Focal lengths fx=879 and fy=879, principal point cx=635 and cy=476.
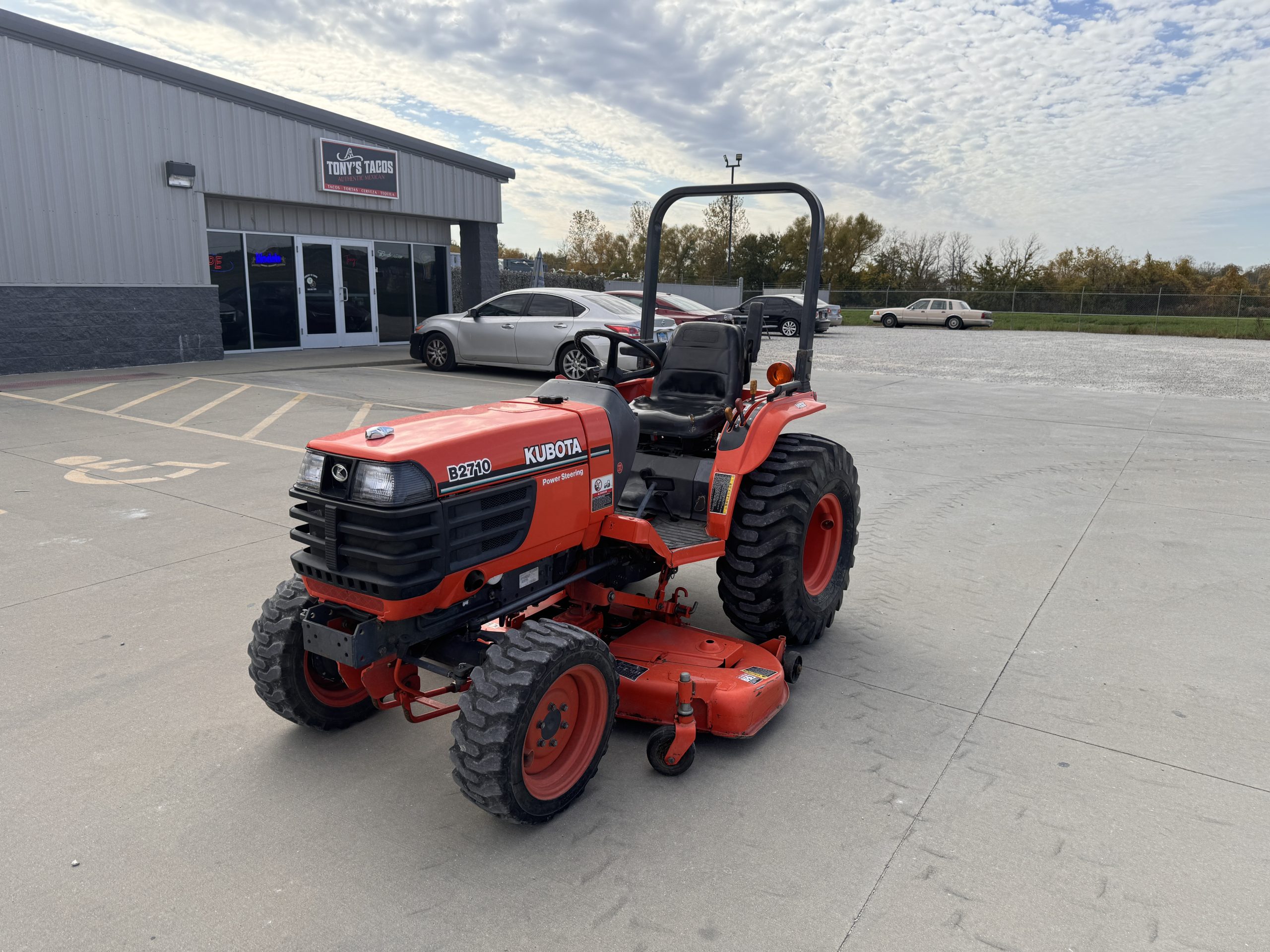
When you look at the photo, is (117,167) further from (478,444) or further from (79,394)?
(478,444)

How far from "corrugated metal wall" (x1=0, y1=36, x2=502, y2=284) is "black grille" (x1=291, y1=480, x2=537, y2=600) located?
42.2 feet

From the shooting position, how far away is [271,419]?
32.5 ft

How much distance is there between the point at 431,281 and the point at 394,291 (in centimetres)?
115

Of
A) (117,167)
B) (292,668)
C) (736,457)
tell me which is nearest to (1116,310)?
(117,167)

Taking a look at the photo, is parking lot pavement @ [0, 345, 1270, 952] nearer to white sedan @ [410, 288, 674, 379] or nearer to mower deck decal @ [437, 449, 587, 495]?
mower deck decal @ [437, 449, 587, 495]

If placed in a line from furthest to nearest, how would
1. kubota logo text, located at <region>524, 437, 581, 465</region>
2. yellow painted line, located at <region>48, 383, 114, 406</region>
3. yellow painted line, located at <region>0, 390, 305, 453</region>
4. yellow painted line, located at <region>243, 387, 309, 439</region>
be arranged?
yellow painted line, located at <region>48, 383, 114, 406</region> → yellow painted line, located at <region>243, 387, 309, 439</region> → yellow painted line, located at <region>0, 390, 305, 453</region> → kubota logo text, located at <region>524, 437, 581, 465</region>

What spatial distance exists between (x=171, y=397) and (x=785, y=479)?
32.5ft

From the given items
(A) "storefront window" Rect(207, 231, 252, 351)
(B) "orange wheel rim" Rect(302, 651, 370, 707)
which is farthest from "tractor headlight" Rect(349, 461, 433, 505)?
(A) "storefront window" Rect(207, 231, 252, 351)

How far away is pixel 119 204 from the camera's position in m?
13.7

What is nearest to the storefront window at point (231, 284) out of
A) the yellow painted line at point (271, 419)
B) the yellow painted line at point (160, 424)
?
the yellow painted line at point (160, 424)

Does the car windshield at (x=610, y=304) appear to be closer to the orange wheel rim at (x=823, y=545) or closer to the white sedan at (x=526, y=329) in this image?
the white sedan at (x=526, y=329)

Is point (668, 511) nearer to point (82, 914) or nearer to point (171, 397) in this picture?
point (82, 914)

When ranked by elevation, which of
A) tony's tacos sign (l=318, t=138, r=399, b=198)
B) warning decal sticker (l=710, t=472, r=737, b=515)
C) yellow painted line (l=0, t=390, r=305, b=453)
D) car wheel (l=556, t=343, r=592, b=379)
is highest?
tony's tacos sign (l=318, t=138, r=399, b=198)

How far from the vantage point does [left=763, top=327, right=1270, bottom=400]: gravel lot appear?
53.8ft
